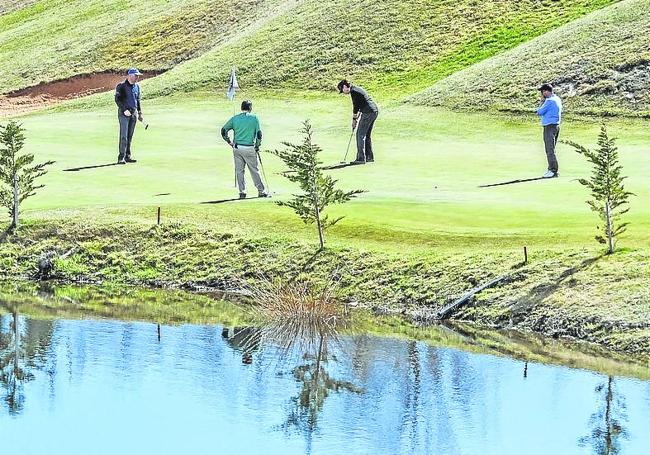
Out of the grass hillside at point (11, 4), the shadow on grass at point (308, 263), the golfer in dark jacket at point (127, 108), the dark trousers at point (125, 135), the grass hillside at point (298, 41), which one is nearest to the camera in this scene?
the shadow on grass at point (308, 263)

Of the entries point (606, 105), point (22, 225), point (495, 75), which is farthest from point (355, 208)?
point (495, 75)

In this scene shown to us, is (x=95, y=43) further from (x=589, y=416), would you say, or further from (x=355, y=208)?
(x=589, y=416)

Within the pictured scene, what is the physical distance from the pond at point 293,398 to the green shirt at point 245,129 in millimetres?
6743

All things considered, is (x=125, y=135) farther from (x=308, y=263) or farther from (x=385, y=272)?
(x=385, y=272)

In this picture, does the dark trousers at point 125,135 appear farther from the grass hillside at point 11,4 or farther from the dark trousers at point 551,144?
the grass hillside at point 11,4

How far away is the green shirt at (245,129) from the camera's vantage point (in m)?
28.7

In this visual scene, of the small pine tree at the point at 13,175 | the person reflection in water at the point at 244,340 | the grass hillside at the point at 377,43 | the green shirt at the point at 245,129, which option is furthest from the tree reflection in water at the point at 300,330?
the grass hillside at the point at 377,43

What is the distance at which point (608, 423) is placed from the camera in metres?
17.7

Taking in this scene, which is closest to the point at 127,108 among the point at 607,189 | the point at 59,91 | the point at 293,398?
the point at 607,189

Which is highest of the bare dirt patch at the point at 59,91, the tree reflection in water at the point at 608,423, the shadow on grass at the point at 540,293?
the bare dirt patch at the point at 59,91

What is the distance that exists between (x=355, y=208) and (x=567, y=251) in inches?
213

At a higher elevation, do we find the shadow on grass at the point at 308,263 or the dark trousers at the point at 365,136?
the dark trousers at the point at 365,136

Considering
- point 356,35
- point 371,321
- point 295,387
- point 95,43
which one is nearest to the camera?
point 295,387

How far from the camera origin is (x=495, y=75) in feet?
180
